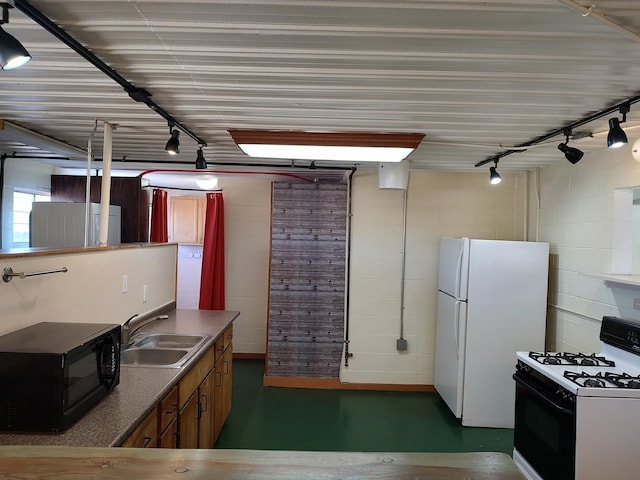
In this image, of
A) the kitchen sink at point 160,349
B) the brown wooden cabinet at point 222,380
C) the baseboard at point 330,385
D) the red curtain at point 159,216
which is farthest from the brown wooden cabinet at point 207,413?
the red curtain at point 159,216

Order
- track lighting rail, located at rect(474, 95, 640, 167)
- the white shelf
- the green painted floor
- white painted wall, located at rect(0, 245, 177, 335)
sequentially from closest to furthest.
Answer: white painted wall, located at rect(0, 245, 177, 335) < track lighting rail, located at rect(474, 95, 640, 167) < the white shelf < the green painted floor

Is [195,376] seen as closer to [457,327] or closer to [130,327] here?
[130,327]

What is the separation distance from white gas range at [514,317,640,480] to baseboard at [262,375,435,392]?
5.67 ft

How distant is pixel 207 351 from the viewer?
2.84 m

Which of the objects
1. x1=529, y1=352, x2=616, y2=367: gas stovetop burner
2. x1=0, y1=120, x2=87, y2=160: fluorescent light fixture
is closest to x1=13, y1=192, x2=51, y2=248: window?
x1=0, y1=120, x2=87, y2=160: fluorescent light fixture

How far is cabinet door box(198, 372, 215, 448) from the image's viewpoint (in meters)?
2.72

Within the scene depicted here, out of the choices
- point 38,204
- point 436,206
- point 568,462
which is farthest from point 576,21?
point 38,204

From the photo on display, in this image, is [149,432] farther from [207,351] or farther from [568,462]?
[568,462]

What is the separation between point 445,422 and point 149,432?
2894mm

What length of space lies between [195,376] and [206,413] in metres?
0.45

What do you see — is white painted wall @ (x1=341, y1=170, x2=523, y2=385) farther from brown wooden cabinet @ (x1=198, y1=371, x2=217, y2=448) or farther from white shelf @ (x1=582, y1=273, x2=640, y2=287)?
brown wooden cabinet @ (x1=198, y1=371, x2=217, y2=448)

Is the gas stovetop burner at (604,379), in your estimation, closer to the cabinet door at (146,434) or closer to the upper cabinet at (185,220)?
the cabinet door at (146,434)

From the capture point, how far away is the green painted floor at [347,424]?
336 centimetres

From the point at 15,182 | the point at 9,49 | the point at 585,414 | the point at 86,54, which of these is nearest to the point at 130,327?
the point at 86,54
